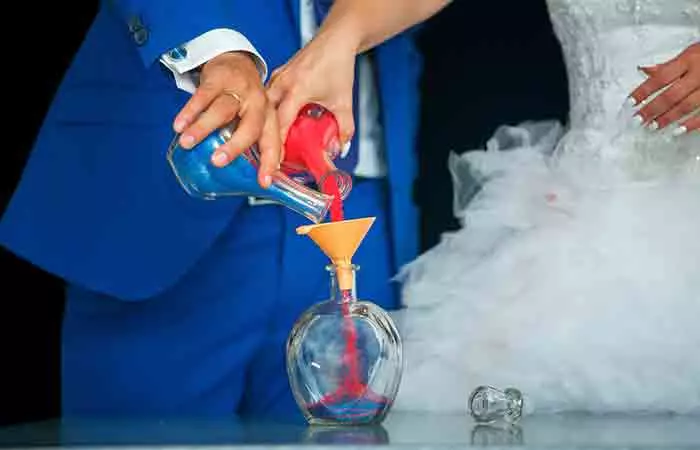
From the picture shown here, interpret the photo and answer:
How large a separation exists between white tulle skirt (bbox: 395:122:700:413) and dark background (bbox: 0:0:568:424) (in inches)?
19.4

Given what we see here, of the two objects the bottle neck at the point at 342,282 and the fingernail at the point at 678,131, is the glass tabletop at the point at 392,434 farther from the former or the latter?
the fingernail at the point at 678,131

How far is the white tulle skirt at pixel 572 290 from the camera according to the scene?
49.1 inches

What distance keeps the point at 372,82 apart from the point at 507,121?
43 centimetres

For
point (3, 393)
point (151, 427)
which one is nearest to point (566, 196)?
point (151, 427)

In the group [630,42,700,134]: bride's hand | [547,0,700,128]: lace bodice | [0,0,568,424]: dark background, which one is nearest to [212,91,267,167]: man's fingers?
[630,42,700,134]: bride's hand

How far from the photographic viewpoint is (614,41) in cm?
156

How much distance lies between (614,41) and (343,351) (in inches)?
25.9

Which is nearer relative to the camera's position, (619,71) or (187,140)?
(187,140)

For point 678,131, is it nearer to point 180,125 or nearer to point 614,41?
point 614,41

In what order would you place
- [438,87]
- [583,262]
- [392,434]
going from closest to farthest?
[392,434], [583,262], [438,87]

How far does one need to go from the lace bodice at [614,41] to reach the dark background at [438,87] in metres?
0.42

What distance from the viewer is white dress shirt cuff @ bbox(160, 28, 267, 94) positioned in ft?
4.00

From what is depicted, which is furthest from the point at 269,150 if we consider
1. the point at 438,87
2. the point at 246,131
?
the point at 438,87

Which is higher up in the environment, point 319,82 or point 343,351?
point 319,82
